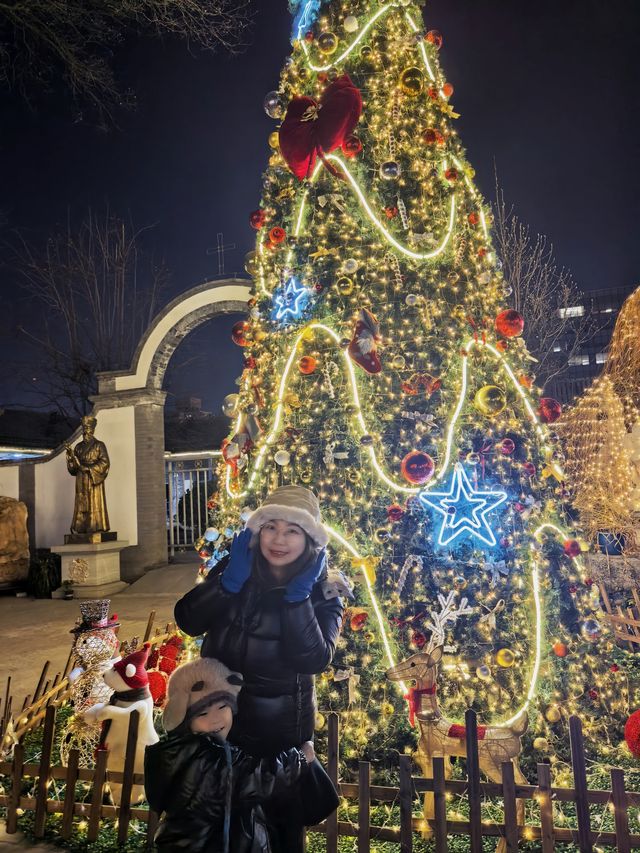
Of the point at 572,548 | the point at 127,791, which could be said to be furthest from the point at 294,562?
the point at 572,548

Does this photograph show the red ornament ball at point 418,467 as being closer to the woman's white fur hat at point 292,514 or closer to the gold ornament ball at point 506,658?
the gold ornament ball at point 506,658

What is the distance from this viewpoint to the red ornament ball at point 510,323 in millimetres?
4031

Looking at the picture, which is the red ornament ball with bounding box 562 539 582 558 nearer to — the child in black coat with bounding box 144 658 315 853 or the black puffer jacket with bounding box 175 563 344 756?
the black puffer jacket with bounding box 175 563 344 756

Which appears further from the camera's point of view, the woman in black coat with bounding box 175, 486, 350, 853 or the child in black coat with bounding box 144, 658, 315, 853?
the woman in black coat with bounding box 175, 486, 350, 853

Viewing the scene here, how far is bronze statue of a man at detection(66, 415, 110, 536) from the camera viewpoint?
1176cm

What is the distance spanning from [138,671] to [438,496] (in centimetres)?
214

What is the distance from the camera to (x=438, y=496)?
3725mm

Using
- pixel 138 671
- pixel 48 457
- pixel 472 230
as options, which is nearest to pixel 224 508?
pixel 138 671

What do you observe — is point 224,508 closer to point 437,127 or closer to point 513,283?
point 437,127

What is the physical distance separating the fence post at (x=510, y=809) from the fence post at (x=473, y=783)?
0.11 m

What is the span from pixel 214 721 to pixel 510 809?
1406 mm

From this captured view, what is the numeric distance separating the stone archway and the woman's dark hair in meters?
10.1

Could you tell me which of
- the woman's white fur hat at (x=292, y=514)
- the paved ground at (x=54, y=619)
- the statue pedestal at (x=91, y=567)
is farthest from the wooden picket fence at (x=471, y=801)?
the statue pedestal at (x=91, y=567)

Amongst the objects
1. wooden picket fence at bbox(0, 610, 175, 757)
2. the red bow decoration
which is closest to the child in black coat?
wooden picket fence at bbox(0, 610, 175, 757)
